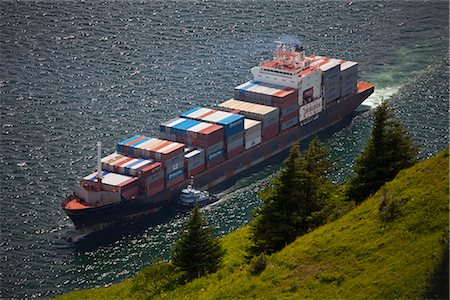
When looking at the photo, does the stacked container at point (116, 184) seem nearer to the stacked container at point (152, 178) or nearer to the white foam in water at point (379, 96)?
the stacked container at point (152, 178)

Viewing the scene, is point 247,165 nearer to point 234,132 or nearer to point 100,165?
point 234,132

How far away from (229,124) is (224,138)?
63.8 inches

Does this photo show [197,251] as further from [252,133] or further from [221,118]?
[252,133]

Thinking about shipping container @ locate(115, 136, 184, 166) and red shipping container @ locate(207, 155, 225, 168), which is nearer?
shipping container @ locate(115, 136, 184, 166)

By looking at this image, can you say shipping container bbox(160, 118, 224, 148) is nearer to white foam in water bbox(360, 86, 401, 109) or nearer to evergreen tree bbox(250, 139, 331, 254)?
white foam in water bbox(360, 86, 401, 109)

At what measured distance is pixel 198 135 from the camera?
103812mm

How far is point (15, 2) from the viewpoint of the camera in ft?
463

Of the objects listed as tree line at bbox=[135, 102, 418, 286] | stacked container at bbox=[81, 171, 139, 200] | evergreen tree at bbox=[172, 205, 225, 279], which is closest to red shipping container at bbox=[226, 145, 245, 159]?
stacked container at bbox=[81, 171, 139, 200]

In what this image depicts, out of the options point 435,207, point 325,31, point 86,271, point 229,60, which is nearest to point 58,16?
point 229,60

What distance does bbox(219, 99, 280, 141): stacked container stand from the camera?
368 ft

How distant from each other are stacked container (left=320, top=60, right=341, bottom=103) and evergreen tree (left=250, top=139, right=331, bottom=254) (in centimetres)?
6753

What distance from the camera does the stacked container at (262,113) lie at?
368ft

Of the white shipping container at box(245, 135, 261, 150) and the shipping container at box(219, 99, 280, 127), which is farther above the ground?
the shipping container at box(219, 99, 280, 127)

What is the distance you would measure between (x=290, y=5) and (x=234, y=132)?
41.1m
